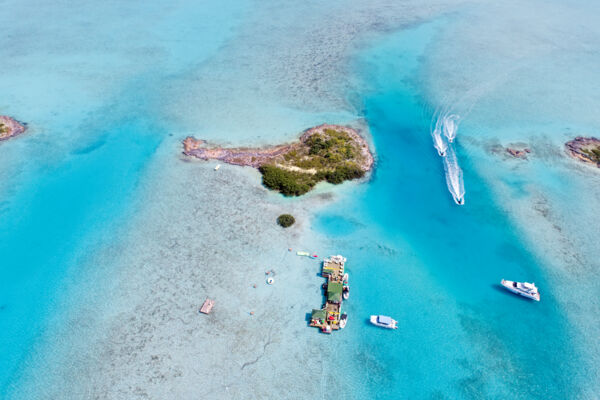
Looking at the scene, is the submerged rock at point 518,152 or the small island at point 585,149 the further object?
the submerged rock at point 518,152

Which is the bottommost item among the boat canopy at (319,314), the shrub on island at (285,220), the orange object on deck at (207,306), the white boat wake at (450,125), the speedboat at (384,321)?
the orange object on deck at (207,306)

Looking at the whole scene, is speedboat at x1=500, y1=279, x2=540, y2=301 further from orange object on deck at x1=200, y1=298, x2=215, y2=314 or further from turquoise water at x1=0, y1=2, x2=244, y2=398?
turquoise water at x1=0, y1=2, x2=244, y2=398

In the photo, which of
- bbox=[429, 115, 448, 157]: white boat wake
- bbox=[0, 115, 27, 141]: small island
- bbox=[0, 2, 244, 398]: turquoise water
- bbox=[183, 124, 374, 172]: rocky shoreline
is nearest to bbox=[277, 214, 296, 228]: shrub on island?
bbox=[183, 124, 374, 172]: rocky shoreline

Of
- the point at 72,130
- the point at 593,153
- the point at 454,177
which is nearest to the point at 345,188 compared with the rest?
the point at 454,177

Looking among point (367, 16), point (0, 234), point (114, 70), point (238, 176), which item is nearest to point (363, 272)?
point (238, 176)

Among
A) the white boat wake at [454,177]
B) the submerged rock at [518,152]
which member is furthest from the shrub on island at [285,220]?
the submerged rock at [518,152]

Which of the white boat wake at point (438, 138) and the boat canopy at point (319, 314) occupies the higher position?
the white boat wake at point (438, 138)

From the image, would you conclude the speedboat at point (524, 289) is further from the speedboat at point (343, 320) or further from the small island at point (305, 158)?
the small island at point (305, 158)

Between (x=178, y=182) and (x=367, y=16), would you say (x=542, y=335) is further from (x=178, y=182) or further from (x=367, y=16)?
(x=367, y=16)
